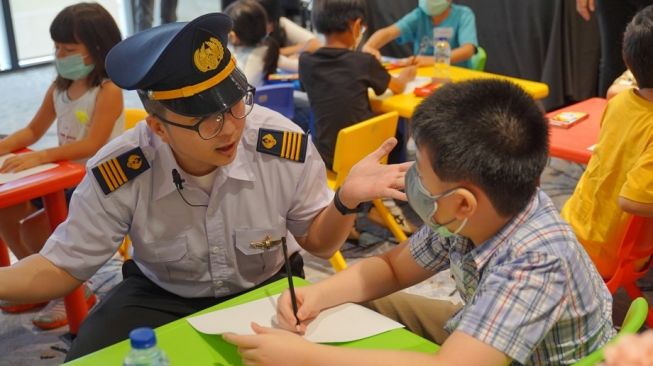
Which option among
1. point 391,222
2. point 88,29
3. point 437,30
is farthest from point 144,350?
point 437,30

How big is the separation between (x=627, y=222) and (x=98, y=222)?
1.46 meters

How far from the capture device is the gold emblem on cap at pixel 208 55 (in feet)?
5.38

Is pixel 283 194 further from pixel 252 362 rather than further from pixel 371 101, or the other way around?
pixel 371 101

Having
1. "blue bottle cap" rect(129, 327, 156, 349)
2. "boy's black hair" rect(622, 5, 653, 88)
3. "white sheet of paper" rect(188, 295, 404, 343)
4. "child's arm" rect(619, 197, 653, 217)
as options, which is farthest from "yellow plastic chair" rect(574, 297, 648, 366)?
"boy's black hair" rect(622, 5, 653, 88)

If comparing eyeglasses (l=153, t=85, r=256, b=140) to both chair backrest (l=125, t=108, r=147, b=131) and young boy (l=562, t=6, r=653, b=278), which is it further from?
chair backrest (l=125, t=108, r=147, b=131)

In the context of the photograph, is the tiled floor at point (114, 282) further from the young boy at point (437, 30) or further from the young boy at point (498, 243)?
the young boy at point (498, 243)

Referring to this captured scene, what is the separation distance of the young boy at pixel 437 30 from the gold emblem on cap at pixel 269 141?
2.30m

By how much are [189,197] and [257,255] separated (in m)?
0.22

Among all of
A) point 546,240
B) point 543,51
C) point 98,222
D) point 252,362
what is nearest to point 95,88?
point 98,222

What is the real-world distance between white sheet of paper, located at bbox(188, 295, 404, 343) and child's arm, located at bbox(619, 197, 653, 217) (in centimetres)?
94

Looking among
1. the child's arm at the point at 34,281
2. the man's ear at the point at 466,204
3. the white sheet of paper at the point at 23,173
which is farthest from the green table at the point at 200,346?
the white sheet of paper at the point at 23,173

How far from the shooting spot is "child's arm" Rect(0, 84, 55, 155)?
2670mm

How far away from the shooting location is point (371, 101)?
3352 millimetres

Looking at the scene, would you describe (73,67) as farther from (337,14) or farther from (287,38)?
(287,38)
